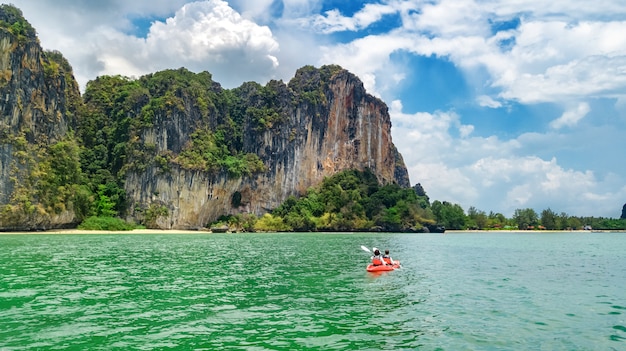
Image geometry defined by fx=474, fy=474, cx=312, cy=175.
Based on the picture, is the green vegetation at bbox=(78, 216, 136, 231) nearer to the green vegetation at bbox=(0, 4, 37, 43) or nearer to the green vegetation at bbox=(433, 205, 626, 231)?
the green vegetation at bbox=(0, 4, 37, 43)

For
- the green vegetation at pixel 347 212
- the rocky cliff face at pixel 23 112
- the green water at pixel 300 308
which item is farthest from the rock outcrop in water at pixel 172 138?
the green water at pixel 300 308

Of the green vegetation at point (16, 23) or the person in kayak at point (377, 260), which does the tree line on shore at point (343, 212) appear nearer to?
the green vegetation at point (16, 23)

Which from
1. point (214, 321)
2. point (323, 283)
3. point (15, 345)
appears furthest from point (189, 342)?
point (323, 283)

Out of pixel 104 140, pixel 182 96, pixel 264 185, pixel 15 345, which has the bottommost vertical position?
pixel 15 345

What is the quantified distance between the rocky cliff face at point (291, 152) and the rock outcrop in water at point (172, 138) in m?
0.27

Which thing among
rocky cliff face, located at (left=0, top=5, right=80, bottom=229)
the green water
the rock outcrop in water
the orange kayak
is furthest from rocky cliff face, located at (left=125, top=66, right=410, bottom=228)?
the orange kayak

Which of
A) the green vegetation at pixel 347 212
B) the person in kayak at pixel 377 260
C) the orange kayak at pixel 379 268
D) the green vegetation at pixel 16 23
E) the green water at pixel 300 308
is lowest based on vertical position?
the green water at pixel 300 308

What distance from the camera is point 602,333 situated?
1301 cm

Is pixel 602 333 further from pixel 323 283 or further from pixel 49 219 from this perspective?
pixel 49 219

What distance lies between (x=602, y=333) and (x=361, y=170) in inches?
4868

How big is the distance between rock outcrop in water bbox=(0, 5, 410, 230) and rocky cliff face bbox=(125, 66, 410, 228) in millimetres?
265

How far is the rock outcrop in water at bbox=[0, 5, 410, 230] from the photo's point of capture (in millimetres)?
72000

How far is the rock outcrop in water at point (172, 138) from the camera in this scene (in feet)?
236

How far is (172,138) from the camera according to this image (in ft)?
325
